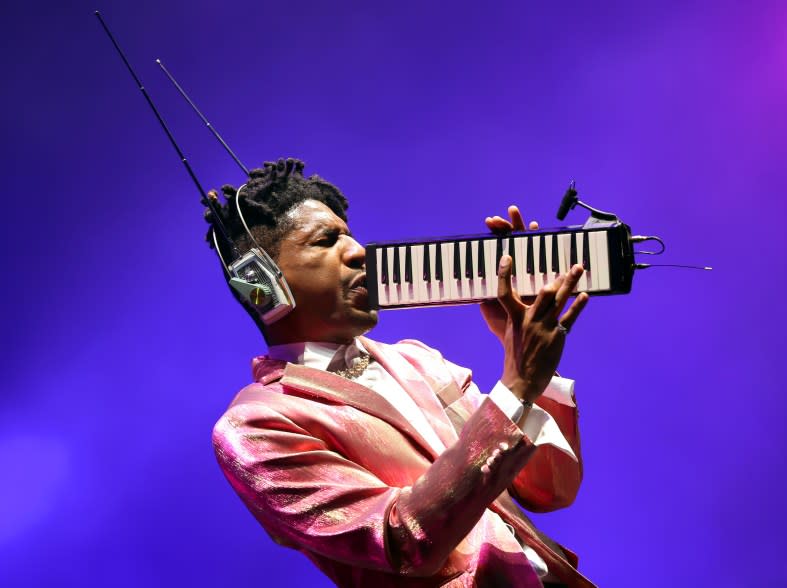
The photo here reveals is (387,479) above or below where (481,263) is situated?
below

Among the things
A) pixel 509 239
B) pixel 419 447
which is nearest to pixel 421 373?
pixel 419 447

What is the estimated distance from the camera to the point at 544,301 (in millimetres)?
1807

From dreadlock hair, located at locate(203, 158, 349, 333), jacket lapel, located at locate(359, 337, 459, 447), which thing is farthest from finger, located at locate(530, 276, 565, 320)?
dreadlock hair, located at locate(203, 158, 349, 333)

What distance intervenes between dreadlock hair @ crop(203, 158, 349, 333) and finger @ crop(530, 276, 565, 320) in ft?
2.56

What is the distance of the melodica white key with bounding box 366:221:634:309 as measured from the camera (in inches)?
77.1

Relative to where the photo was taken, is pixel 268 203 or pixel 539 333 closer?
pixel 539 333

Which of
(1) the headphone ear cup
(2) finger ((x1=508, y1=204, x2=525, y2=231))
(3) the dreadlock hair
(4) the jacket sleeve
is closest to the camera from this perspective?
(4) the jacket sleeve

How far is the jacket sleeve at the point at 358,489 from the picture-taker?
1.77 m

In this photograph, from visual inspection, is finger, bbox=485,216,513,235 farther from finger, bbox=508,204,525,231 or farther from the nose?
the nose

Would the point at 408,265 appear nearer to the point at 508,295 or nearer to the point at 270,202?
the point at 508,295

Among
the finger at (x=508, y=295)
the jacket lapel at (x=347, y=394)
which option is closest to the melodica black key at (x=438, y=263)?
the finger at (x=508, y=295)

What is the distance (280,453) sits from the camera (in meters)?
1.95

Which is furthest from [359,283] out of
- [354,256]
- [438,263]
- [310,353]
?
[438,263]

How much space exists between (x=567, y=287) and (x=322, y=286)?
0.68m
